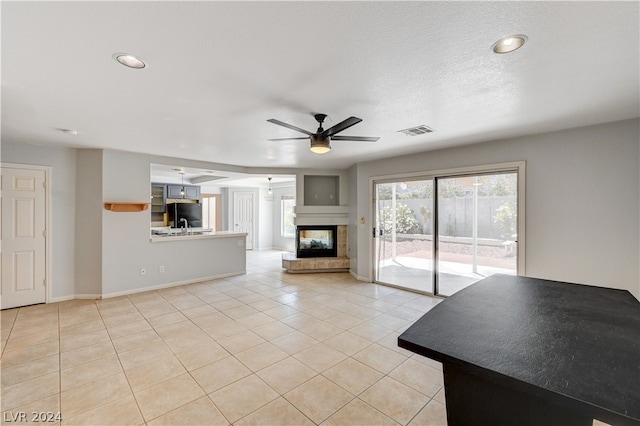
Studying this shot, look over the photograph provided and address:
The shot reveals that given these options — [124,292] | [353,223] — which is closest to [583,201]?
[353,223]

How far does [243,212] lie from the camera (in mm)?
9859

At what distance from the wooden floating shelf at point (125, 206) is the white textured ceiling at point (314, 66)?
138cm

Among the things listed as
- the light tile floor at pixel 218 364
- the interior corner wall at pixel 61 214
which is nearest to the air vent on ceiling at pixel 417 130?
the light tile floor at pixel 218 364

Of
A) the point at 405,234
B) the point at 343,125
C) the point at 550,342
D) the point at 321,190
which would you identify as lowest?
the point at 550,342

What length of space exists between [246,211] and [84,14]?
28.4 ft

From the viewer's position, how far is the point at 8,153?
4.01m

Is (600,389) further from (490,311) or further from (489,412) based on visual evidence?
(490,311)

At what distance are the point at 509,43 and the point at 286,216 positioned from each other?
8733mm

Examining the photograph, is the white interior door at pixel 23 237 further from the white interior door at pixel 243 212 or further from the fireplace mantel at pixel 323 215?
the white interior door at pixel 243 212

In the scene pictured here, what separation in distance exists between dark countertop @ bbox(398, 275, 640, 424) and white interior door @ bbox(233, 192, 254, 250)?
8779mm

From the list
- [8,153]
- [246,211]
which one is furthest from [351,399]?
[246,211]

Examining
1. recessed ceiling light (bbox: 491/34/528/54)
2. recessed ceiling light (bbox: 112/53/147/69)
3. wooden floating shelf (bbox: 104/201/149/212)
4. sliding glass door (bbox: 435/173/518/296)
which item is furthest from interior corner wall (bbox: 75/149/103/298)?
sliding glass door (bbox: 435/173/518/296)

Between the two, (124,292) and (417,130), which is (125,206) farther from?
(417,130)

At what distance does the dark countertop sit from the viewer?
869 millimetres
